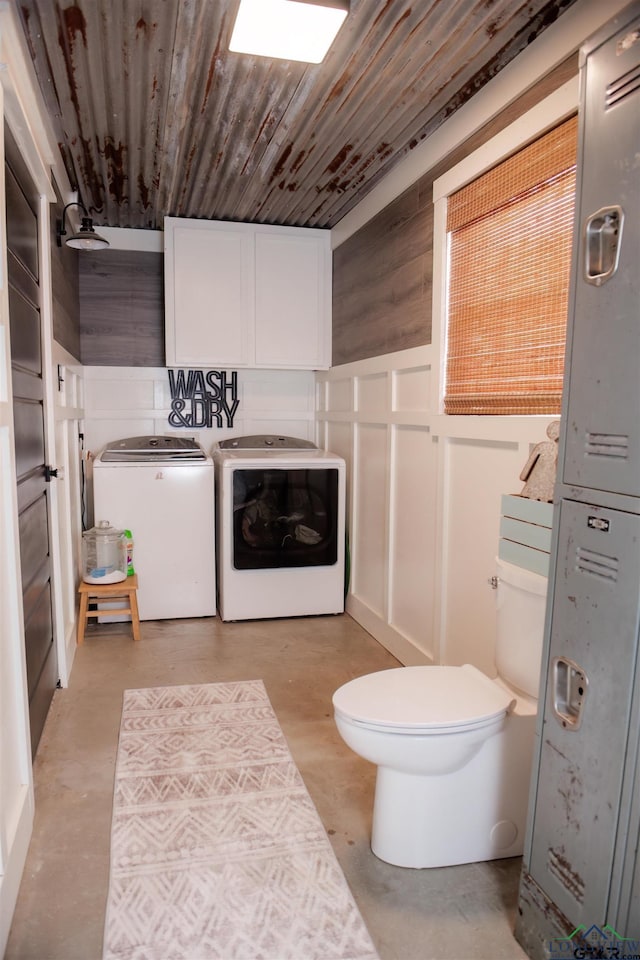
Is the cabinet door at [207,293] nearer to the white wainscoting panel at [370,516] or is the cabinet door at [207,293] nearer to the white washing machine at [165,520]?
the white washing machine at [165,520]

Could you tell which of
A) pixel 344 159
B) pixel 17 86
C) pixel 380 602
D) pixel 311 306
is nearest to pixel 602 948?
pixel 380 602

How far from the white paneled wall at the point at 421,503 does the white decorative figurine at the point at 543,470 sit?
0.27 metres

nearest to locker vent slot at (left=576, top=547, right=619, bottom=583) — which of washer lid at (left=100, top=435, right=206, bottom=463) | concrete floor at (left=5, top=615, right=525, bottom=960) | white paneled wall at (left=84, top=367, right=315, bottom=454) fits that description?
concrete floor at (left=5, top=615, right=525, bottom=960)

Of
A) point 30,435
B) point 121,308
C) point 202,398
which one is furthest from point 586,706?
point 121,308

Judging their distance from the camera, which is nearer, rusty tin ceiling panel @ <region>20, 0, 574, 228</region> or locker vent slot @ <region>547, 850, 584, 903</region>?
locker vent slot @ <region>547, 850, 584, 903</region>

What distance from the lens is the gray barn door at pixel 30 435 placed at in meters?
2.04

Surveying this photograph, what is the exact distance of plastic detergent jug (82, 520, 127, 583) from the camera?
3.48 m

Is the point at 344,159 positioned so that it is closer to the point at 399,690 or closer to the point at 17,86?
the point at 17,86

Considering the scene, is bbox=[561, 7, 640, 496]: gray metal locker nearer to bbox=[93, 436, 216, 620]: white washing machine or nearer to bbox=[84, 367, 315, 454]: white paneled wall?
bbox=[93, 436, 216, 620]: white washing machine

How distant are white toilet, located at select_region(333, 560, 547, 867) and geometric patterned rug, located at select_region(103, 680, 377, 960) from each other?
9.9 inches

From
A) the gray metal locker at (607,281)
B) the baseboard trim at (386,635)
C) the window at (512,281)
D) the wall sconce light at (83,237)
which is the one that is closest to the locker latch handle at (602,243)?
the gray metal locker at (607,281)

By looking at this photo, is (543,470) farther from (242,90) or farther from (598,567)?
(242,90)

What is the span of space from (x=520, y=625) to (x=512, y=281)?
3.88ft

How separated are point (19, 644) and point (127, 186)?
253 cm
